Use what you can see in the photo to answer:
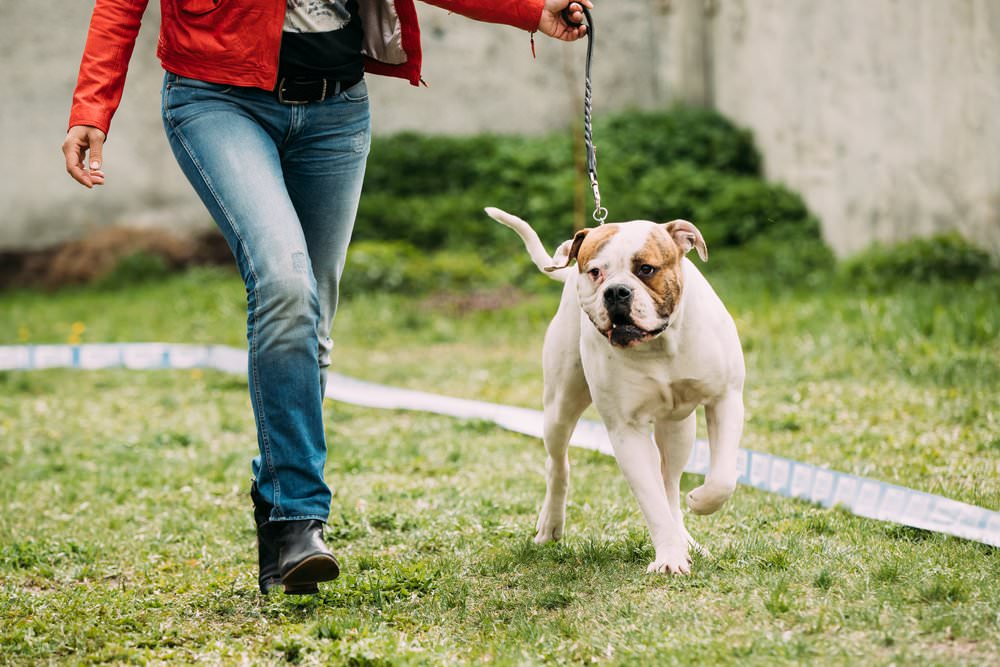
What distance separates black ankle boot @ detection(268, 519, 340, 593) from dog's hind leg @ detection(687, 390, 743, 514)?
115cm

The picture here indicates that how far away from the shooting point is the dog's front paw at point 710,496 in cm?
361

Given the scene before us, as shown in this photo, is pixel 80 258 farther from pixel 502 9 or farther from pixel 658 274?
pixel 658 274

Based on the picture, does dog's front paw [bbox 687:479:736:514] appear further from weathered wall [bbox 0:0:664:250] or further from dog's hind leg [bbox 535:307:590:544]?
weathered wall [bbox 0:0:664:250]

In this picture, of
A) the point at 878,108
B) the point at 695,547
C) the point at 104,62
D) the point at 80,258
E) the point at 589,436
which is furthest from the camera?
the point at 80,258

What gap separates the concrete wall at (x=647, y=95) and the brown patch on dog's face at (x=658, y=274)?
6.61 m

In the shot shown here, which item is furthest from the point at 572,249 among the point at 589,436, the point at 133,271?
the point at 133,271

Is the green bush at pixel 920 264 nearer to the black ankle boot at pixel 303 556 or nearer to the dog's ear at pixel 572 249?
the dog's ear at pixel 572 249

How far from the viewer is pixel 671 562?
141 inches

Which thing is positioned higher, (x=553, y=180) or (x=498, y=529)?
(x=498, y=529)

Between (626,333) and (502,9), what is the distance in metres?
1.14

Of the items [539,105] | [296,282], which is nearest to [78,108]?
[296,282]

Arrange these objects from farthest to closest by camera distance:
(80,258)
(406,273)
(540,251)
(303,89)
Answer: (80,258), (406,273), (540,251), (303,89)

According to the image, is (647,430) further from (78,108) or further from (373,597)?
(78,108)

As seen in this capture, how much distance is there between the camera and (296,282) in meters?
3.29
